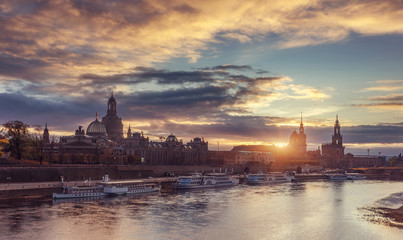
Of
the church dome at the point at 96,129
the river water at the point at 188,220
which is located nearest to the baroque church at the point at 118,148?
the church dome at the point at 96,129

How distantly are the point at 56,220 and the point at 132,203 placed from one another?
18.7 metres

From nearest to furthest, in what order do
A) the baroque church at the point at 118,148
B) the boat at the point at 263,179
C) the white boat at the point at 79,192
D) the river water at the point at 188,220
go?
the river water at the point at 188,220, the white boat at the point at 79,192, the boat at the point at 263,179, the baroque church at the point at 118,148

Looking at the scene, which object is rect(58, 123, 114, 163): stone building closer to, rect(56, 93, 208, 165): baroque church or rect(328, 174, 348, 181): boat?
rect(56, 93, 208, 165): baroque church

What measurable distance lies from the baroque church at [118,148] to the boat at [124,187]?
5012cm

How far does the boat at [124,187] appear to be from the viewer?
7860 cm

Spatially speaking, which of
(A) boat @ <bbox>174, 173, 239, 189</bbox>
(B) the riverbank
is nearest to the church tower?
(A) boat @ <bbox>174, 173, 239, 189</bbox>

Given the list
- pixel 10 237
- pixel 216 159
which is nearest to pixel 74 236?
pixel 10 237

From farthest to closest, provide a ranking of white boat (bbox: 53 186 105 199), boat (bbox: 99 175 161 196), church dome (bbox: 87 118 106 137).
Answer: church dome (bbox: 87 118 106 137)
boat (bbox: 99 175 161 196)
white boat (bbox: 53 186 105 199)

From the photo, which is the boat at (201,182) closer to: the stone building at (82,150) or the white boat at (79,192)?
the white boat at (79,192)

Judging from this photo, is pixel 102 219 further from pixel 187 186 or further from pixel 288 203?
pixel 187 186

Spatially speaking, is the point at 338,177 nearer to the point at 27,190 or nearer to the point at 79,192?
the point at 79,192

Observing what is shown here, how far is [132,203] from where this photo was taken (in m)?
69.1

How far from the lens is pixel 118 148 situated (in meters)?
152

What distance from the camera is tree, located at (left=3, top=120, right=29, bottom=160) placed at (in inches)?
3836
